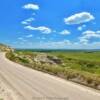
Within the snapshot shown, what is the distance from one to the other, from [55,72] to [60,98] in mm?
14494

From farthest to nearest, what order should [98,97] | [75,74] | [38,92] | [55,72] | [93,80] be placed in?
[55,72]
[75,74]
[93,80]
[38,92]
[98,97]

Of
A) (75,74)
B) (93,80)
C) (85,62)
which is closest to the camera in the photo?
(93,80)

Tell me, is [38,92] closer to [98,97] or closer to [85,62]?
[98,97]

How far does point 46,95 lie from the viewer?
16.3m

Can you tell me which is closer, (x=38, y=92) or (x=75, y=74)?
(x=38, y=92)

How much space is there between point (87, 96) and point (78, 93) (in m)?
1.15

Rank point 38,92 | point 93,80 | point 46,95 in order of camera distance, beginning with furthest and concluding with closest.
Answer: point 93,80, point 38,92, point 46,95

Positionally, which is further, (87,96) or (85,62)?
(85,62)

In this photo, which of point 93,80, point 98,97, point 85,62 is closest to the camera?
point 98,97

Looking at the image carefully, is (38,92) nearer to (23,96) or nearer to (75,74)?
(23,96)

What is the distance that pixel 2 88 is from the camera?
Answer: 20.8 m

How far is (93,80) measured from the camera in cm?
2075

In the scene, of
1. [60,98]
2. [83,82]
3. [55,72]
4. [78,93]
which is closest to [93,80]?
[83,82]

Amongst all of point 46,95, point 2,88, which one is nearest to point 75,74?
point 2,88
